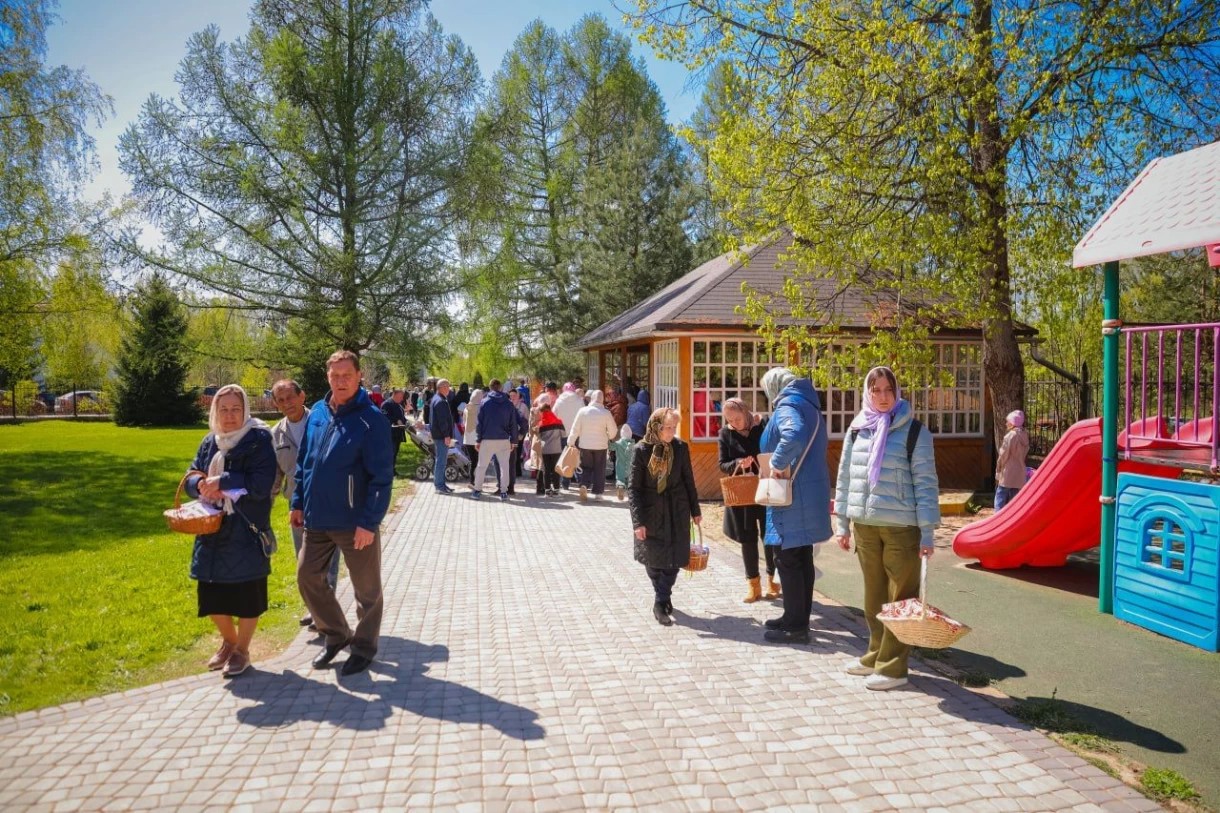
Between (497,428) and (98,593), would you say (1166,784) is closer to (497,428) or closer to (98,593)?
(98,593)

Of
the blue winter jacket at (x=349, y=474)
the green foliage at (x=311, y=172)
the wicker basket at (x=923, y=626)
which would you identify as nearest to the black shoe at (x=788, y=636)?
the wicker basket at (x=923, y=626)

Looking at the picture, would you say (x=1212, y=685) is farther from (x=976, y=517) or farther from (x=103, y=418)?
(x=103, y=418)

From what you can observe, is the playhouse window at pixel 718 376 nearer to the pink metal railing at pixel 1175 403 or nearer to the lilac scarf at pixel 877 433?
the pink metal railing at pixel 1175 403

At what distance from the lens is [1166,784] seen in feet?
12.4

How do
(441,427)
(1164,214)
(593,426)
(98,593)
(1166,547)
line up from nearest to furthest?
1. (1166,547)
2. (1164,214)
3. (98,593)
4. (593,426)
5. (441,427)

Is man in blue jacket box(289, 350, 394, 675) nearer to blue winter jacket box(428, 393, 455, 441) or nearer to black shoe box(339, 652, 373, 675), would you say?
black shoe box(339, 652, 373, 675)

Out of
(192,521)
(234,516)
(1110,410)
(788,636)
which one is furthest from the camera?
(1110,410)

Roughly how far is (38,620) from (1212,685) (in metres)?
8.77

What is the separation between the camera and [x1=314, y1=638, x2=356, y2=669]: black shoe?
17.9 feet

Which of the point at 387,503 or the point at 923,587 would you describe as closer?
the point at 923,587

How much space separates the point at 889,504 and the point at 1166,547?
2814 millimetres

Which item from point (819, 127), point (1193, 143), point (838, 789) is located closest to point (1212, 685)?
point (838, 789)

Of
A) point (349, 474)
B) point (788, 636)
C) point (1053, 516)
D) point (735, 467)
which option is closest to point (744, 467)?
point (735, 467)

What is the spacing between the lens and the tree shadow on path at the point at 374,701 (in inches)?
178
